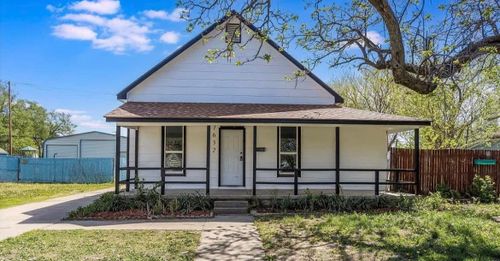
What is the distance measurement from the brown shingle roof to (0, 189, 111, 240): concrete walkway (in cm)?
320

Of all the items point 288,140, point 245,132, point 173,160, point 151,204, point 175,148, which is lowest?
point 151,204

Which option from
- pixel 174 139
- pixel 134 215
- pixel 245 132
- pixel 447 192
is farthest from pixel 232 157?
pixel 447 192

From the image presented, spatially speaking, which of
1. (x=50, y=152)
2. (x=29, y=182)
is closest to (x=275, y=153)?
(x=29, y=182)

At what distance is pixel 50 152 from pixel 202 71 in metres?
23.4

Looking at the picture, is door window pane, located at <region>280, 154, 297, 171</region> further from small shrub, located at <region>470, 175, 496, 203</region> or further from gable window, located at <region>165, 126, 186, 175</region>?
small shrub, located at <region>470, 175, 496, 203</region>

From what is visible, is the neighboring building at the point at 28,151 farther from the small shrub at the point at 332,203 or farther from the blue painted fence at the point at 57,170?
the small shrub at the point at 332,203

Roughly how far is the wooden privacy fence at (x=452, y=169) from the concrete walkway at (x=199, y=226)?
8.15 m

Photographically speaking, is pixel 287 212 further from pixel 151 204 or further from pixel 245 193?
pixel 151 204

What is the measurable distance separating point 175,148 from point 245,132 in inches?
99.4

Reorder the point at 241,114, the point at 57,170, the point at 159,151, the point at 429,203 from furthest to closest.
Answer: the point at 57,170
the point at 159,151
the point at 241,114
the point at 429,203

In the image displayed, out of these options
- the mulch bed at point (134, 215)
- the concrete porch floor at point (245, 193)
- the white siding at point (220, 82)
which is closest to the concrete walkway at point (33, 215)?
the mulch bed at point (134, 215)

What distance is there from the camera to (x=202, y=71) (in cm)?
1559

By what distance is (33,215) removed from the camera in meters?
11.8

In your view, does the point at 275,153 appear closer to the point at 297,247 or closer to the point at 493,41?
the point at 297,247
